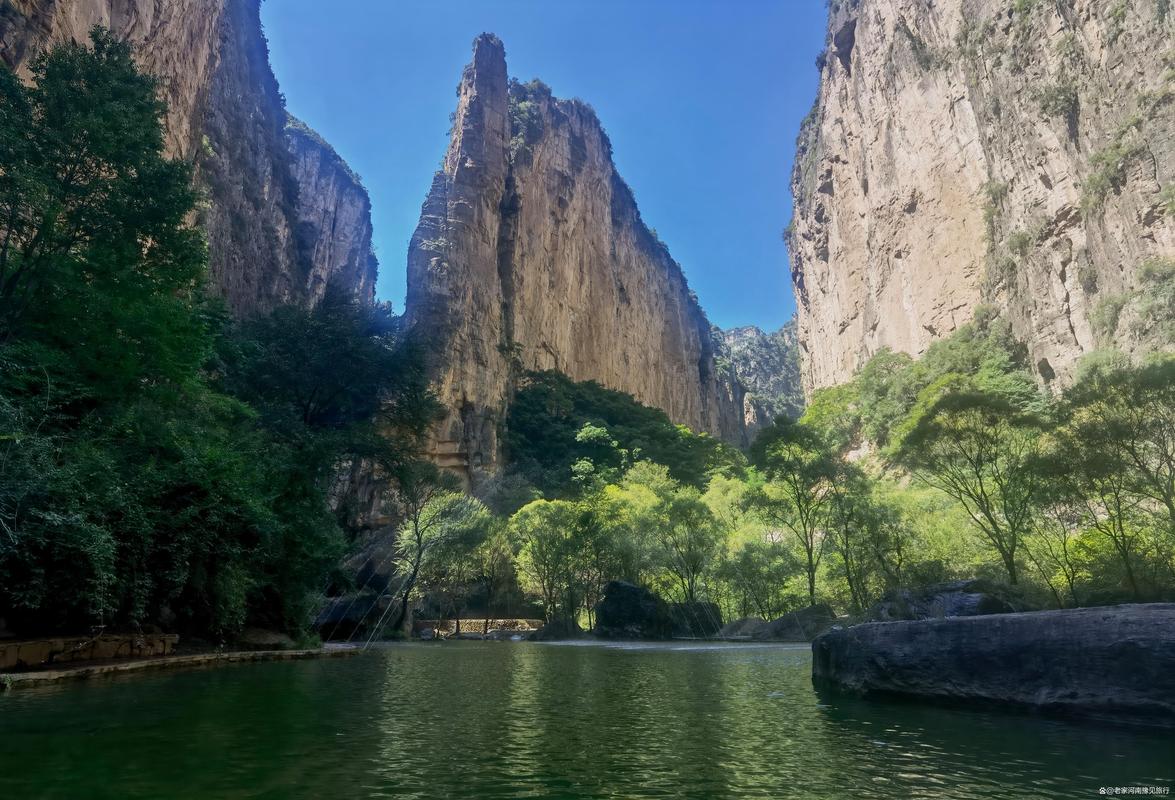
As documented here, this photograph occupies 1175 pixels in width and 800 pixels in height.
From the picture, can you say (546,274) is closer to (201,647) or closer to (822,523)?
(822,523)

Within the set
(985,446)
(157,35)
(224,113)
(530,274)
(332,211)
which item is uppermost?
(332,211)

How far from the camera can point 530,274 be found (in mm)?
73188

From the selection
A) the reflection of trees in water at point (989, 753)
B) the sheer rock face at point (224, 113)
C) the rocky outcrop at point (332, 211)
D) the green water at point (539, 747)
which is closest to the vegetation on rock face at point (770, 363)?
the rocky outcrop at point (332, 211)

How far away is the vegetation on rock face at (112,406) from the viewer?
10820 mm

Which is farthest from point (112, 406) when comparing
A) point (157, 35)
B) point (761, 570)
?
Answer: point (761, 570)

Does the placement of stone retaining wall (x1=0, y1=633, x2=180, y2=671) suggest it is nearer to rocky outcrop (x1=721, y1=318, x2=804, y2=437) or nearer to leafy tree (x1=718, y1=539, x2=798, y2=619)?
leafy tree (x1=718, y1=539, x2=798, y2=619)

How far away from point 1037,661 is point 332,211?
89632 mm

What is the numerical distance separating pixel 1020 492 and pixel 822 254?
65916 millimetres

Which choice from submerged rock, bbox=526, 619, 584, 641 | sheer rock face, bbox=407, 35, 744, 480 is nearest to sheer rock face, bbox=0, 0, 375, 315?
sheer rock face, bbox=407, 35, 744, 480

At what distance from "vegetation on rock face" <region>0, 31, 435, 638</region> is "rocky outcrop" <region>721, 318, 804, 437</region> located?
132909mm

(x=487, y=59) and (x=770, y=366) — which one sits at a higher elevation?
(x=770, y=366)

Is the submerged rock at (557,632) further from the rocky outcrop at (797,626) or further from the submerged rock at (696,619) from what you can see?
the rocky outcrop at (797,626)

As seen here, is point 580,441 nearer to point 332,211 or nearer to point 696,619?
point 696,619

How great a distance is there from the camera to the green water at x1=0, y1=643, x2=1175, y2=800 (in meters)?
4.13
